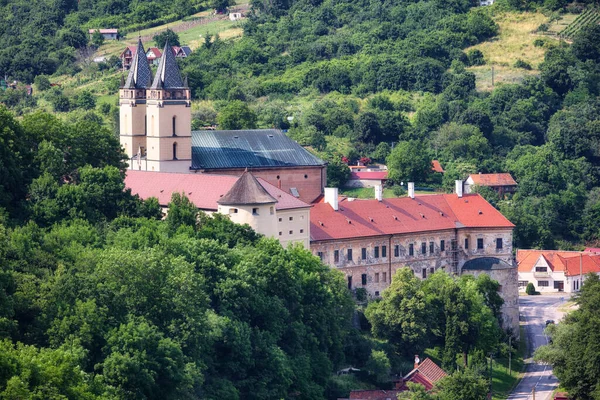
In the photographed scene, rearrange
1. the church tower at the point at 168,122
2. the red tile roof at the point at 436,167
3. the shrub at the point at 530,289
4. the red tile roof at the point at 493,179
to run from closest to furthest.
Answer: the church tower at the point at 168,122
the shrub at the point at 530,289
the red tile roof at the point at 436,167
the red tile roof at the point at 493,179

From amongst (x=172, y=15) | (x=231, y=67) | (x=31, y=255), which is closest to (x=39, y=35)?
(x=172, y=15)

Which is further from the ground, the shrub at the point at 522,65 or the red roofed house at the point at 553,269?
the shrub at the point at 522,65

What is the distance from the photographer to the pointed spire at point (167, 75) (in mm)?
96875

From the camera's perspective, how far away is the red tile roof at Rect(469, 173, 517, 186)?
411 ft

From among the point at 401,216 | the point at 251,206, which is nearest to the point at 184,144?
the point at 401,216

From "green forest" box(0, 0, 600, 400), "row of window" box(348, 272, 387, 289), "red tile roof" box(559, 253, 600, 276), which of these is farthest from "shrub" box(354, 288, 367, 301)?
"red tile roof" box(559, 253, 600, 276)

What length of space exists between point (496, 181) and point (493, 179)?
28cm

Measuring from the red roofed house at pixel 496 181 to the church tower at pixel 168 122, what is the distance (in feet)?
111

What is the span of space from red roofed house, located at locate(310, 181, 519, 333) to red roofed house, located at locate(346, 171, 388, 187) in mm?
16815

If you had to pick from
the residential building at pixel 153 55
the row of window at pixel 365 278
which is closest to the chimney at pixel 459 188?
the row of window at pixel 365 278

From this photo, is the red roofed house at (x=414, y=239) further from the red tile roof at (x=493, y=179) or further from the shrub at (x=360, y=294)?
the red tile roof at (x=493, y=179)

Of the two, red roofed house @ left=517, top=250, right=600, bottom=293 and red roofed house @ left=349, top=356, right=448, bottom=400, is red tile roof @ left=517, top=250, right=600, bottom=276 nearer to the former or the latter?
red roofed house @ left=517, top=250, right=600, bottom=293

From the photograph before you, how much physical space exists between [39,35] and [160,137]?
7778 cm

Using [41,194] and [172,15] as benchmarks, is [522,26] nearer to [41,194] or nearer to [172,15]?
[172,15]
